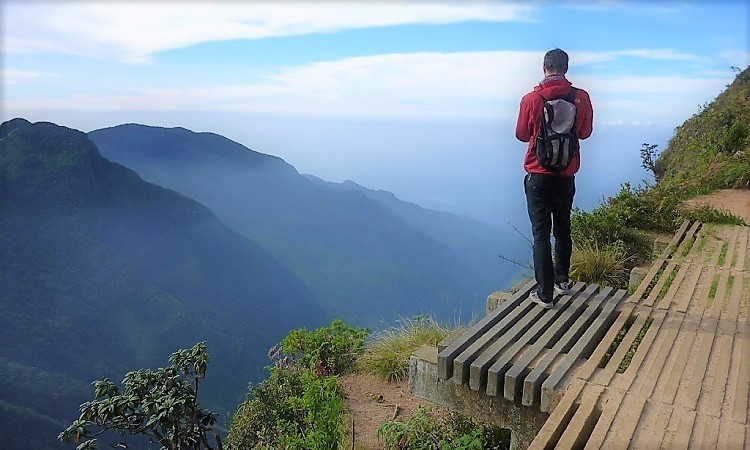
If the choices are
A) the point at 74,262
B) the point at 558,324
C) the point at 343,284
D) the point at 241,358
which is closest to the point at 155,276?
the point at 74,262

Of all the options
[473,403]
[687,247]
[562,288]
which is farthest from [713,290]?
[473,403]

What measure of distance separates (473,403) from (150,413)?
11.4 feet

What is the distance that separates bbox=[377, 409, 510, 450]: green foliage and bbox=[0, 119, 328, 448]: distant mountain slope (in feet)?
105

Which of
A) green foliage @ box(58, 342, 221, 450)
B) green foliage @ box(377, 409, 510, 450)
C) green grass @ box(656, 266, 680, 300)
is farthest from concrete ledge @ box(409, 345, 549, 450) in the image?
green foliage @ box(58, 342, 221, 450)

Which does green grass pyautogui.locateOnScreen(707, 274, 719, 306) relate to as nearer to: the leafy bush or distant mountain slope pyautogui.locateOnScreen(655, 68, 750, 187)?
the leafy bush

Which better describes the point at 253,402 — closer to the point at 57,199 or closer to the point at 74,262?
the point at 74,262

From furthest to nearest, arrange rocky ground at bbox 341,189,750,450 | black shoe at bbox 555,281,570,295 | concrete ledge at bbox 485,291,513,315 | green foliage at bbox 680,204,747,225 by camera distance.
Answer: green foliage at bbox 680,204,747,225 → rocky ground at bbox 341,189,750,450 → concrete ledge at bbox 485,291,513,315 → black shoe at bbox 555,281,570,295

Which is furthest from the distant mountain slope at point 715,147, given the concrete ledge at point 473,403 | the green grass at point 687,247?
the concrete ledge at point 473,403

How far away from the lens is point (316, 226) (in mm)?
109000

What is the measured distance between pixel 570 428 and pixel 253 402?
4.08 meters

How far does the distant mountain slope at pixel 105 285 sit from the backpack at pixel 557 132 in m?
33.6

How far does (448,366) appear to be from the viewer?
3.37m

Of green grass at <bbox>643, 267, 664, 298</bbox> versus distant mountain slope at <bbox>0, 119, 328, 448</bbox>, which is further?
distant mountain slope at <bbox>0, 119, 328, 448</bbox>

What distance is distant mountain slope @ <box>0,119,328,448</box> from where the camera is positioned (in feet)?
130
